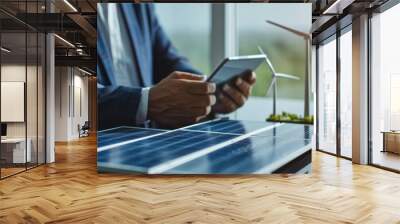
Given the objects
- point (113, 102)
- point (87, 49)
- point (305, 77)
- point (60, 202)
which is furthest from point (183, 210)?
point (87, 49)

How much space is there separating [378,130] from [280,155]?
2.52 meters

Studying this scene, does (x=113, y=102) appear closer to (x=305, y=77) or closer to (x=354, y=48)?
(x=305, y=77)

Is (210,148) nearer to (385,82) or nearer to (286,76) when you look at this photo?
(286,76)

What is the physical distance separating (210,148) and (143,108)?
125 centimetres

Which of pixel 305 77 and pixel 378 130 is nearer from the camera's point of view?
pixel 305 77

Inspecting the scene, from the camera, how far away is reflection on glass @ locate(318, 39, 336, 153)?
9.68m

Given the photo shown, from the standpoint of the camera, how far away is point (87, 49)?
1214 centimetres

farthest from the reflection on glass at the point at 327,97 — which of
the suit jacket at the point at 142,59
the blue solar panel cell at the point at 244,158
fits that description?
the suit jacket at the point at 142,59

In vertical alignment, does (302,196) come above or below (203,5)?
below

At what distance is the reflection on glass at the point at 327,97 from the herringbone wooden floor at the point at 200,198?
10.1ft

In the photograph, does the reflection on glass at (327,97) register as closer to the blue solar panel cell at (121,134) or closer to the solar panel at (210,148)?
the solar panel at (210,148)

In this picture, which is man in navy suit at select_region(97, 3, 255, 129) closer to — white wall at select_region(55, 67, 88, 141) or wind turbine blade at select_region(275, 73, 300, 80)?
wind turbine blade at select_region(275, 73, 300, 80)

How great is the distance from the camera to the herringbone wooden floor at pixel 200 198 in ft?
12.6

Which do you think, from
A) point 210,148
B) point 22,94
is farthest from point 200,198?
point 22,94
